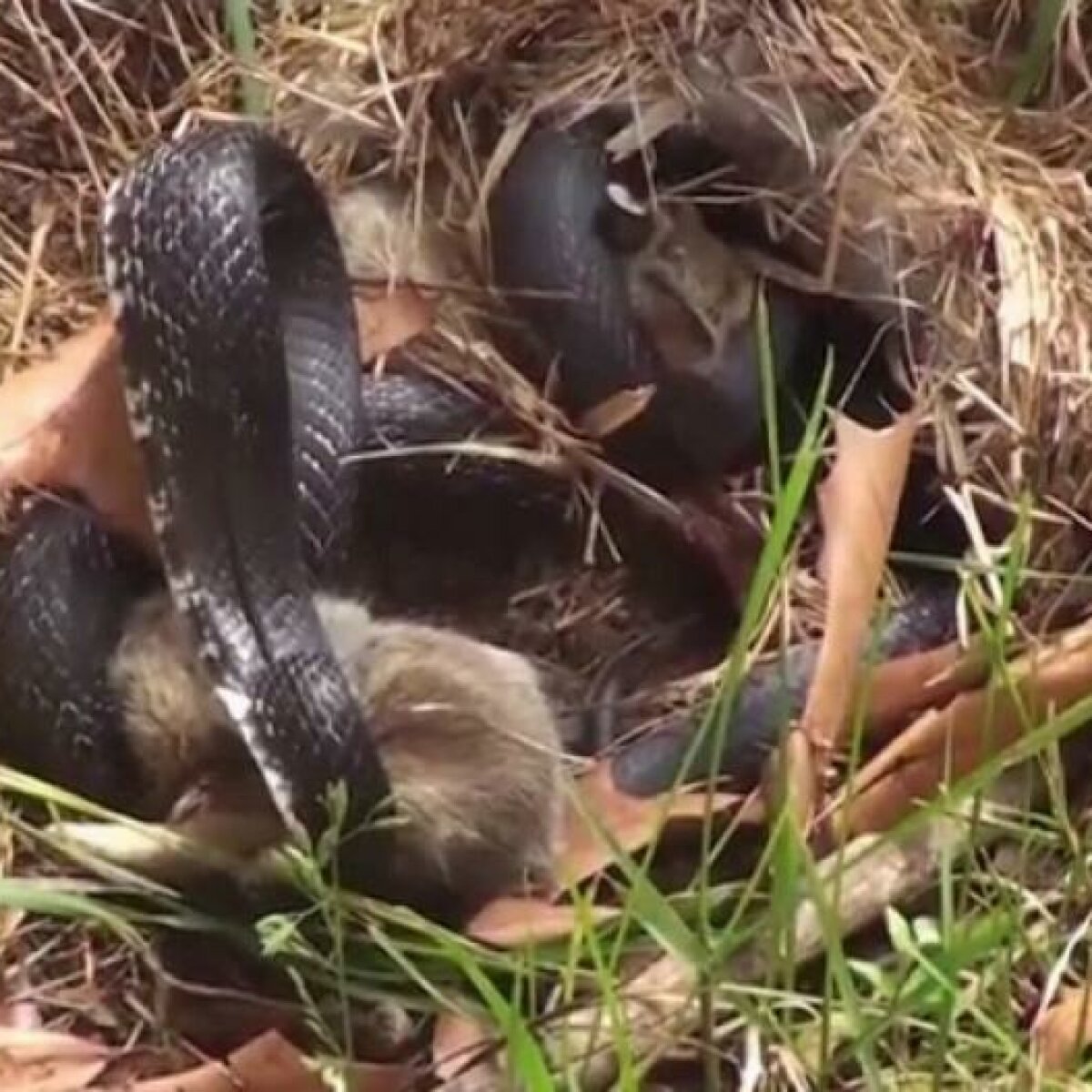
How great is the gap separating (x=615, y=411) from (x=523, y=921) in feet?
1.61

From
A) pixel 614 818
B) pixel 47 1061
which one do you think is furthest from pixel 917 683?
pixel 47 1061

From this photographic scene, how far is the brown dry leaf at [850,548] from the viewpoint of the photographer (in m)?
2.24

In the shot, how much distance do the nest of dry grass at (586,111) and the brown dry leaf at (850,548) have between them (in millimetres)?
151

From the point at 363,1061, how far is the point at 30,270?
2.65ft

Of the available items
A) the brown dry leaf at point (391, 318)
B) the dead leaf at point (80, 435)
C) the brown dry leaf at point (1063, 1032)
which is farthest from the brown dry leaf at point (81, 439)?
the brown dry leaf at point (1063, 1032)

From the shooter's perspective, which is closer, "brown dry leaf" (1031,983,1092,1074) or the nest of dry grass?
"brown dry leaf" (1031,983,1092,1074)

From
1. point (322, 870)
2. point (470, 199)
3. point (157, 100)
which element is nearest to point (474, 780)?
point (322, 870)

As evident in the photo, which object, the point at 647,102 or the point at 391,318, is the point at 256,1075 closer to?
the point at 391,318

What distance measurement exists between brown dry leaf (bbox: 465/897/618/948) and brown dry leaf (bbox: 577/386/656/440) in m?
0.46

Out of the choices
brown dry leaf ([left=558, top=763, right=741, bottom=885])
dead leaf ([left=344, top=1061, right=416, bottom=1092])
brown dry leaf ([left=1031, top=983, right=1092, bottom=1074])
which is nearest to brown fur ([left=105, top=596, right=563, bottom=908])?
brown dry leaf ([left=558, top=763, right=741, bottom=885])

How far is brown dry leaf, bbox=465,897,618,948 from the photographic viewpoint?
82.4 inches

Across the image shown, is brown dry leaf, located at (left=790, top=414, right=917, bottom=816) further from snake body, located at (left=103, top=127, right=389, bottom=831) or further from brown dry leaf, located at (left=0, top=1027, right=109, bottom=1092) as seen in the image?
brown dry leaf, located at (left=0, top=1027, right=109, bottom=1092)

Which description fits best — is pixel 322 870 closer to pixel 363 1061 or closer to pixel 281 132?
pixel 363 1061

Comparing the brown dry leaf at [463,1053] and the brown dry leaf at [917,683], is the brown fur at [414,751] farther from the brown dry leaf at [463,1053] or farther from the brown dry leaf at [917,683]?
the brown dry leaf at [917,683]
